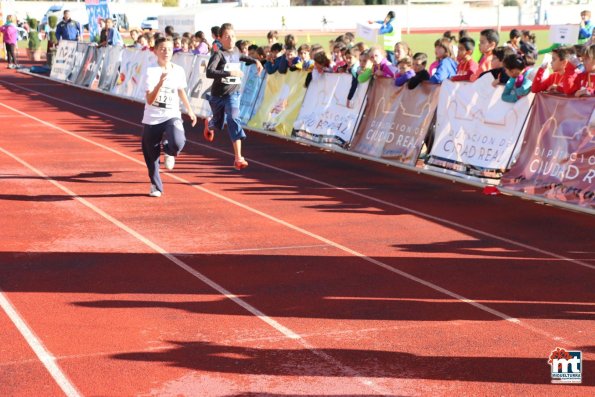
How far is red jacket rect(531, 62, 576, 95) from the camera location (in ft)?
40.2

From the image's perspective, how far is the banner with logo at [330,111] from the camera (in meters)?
16.4

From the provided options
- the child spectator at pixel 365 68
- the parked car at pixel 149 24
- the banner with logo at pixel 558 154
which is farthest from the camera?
the parked car at pixel 149 24

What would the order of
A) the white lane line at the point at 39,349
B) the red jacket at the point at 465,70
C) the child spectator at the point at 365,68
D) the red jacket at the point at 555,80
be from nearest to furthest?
1. the white lane line at the point at 39,349
2. the red jacket at the point at 555,80
3. the red jacket at the point at 465,70
4. the child spectator at the point at 365,68

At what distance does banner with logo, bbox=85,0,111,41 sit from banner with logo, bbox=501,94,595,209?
23.3 m

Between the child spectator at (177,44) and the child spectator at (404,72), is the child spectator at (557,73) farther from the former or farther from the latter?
the child spectator at (177,44)

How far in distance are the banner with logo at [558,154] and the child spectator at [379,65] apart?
11.7ft

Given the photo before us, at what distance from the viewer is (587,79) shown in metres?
12.1

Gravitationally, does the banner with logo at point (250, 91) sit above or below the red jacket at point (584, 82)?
below

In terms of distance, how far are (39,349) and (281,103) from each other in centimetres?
1268

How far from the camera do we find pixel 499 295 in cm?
811

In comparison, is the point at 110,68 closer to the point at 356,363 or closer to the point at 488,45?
the point at 488,45

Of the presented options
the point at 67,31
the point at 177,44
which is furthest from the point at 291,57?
the point at 67,31

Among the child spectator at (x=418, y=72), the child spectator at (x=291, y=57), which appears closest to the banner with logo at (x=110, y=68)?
the child spectator at (x=291, y=57)

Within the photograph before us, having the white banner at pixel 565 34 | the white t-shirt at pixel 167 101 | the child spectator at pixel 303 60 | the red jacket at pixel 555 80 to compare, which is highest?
the white banner at pixel 565 34
